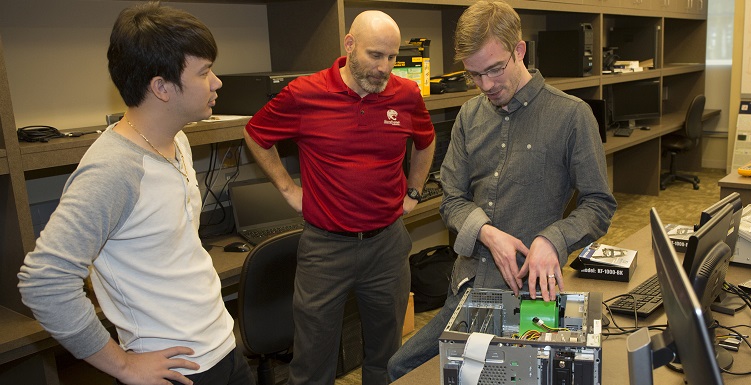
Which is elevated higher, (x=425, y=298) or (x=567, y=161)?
(x=567, y=161)

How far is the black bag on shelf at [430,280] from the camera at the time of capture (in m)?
3.67

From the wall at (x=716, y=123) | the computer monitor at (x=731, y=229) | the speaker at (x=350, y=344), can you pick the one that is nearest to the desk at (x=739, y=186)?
the computer monitor at (x=731, y=229)


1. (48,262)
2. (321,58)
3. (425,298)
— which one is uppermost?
(321,58)

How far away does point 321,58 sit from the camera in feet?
9.78

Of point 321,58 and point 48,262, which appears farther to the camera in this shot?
point 321,58

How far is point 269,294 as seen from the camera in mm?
2279

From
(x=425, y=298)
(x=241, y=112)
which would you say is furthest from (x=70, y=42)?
(x=425, y=298)

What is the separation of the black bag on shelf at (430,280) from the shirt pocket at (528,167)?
205 cm

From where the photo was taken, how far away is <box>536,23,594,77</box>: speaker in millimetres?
4965

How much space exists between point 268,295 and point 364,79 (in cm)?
83

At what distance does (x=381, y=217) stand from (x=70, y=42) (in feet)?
4.59

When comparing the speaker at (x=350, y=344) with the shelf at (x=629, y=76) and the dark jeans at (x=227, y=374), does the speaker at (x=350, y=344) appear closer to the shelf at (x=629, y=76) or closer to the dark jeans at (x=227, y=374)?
the dark jeans at (x=227, y=374)

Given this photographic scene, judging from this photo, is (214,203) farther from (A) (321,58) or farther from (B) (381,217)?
→ (B) (381,217)

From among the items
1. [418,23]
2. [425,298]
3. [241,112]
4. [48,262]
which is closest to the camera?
[48,262]
